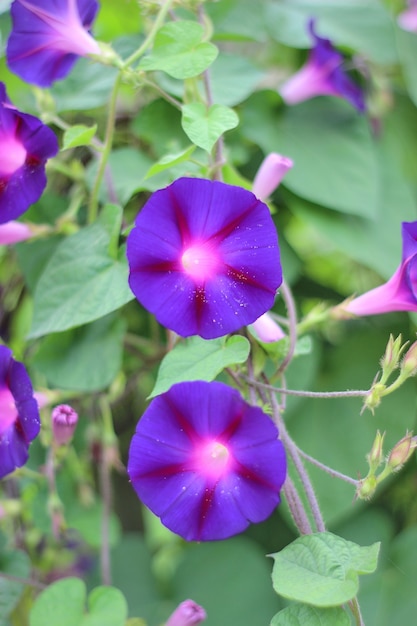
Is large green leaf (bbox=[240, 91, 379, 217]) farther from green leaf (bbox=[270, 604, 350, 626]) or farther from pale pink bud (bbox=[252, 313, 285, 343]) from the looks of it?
green leaf (bbox=[270, 604, 350, 626])

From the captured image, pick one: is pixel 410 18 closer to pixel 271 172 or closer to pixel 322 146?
pixel 322 146

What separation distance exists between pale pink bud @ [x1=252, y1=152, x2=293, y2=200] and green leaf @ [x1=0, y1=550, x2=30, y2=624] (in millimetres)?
511

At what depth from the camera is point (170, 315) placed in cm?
55

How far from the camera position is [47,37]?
0.73 m

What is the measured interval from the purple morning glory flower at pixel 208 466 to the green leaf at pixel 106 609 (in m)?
0.22

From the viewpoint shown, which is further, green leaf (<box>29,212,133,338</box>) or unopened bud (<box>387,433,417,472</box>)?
green leaf (<box>29,212,133,338</box>)

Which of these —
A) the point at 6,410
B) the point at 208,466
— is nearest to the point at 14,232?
the point at 6,410

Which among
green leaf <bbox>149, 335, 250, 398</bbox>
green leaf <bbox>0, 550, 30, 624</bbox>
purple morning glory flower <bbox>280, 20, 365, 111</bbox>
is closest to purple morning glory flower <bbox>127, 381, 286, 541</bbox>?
green leaf <bbox>149, 335, 250, 398</bbox>

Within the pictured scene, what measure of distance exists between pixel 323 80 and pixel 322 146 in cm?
9

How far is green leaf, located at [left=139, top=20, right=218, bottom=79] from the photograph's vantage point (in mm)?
626

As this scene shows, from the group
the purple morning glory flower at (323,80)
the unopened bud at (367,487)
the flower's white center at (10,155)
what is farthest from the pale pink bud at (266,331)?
the purple morning glory flower at (323,80)

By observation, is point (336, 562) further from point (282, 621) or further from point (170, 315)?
point (170, 315)

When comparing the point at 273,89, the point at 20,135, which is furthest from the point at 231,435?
the point at 273,89

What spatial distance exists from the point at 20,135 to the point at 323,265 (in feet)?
2.42
